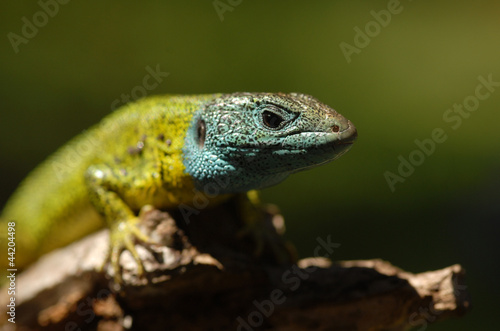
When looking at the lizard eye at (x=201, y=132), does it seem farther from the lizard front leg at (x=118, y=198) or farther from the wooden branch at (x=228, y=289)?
the wooden branch at (x=228, y=289)

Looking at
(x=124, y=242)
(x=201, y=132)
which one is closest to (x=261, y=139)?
(x=201, y=132)

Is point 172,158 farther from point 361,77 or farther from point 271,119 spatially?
point 361,77

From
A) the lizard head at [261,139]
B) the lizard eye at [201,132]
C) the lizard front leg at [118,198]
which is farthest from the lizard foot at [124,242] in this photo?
the lizard eye at [201,132]

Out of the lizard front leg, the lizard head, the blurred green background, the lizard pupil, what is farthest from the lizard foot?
the blurred green background

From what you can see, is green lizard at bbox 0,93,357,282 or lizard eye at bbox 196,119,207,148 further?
lizard eye at bbox 196,119,207,148

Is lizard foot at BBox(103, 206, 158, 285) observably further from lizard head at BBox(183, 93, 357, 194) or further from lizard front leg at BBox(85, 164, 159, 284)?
lizard head at BBox(183, 93, 357, 194)
